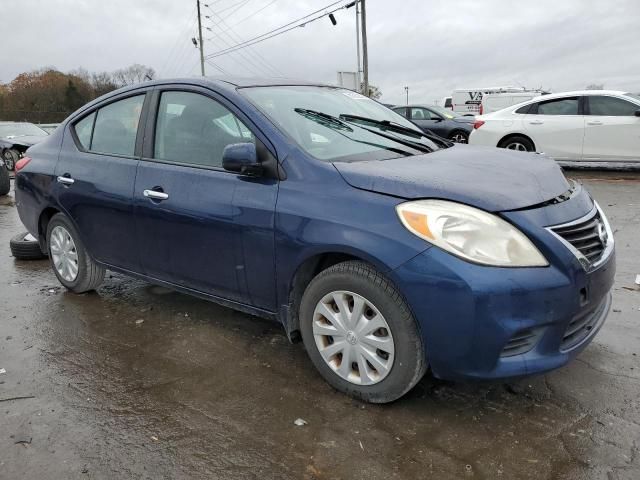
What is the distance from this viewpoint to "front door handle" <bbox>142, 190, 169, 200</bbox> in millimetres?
3422

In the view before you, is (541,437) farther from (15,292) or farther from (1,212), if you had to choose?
(1,212)

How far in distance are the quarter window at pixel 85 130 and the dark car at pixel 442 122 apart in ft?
38.3

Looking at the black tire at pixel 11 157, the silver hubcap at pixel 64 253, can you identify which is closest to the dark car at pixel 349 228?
the silver hubcap at pixel 64 253

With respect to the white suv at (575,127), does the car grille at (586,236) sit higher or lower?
lower

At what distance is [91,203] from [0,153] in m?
14.2

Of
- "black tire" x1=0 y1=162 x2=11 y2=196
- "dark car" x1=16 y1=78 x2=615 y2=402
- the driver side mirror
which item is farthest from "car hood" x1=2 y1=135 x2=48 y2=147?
the driver side mirror

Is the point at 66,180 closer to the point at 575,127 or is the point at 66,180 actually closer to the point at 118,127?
the point at 118,127

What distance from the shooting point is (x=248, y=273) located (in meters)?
3.10

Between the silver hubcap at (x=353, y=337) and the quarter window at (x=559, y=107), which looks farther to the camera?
the quarter window at (x=559, y=107)

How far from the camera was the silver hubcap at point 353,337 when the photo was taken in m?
2.62

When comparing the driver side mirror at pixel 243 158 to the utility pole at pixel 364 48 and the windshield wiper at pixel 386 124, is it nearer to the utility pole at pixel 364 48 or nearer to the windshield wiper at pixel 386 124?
the windshield wiper at pixel 386 124

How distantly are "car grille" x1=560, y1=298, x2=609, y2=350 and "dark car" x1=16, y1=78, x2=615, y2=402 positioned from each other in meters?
0.01

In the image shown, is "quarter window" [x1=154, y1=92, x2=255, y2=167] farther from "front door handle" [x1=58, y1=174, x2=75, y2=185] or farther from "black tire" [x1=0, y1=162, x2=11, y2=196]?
"black tire" [x1=0, y1=162, x2=11, y2=196]

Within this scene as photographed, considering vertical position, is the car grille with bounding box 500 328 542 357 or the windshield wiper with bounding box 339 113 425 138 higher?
the windshield wiper with bounding box 339 113 425 138
